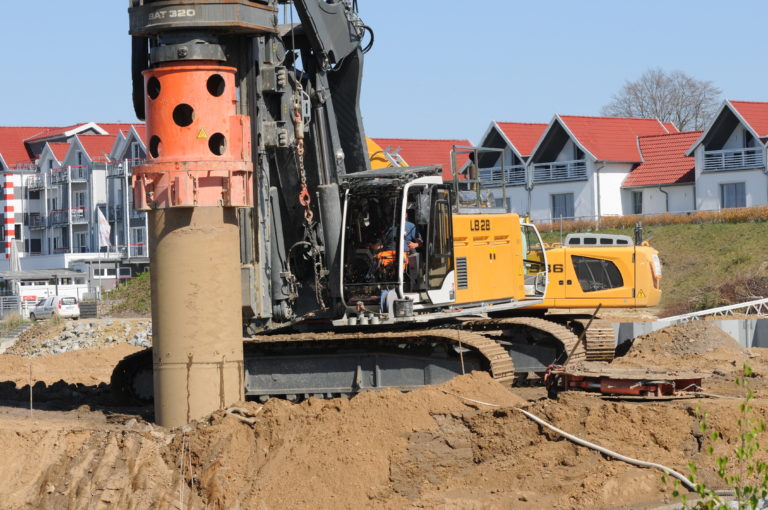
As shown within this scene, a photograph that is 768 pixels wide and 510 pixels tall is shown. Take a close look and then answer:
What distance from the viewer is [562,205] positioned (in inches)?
2329

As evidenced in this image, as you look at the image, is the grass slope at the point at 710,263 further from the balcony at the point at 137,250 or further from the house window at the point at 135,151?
the house window at the point at 135,151

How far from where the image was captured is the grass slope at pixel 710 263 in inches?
1437

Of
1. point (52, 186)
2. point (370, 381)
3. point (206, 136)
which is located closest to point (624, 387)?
point (370, 381)

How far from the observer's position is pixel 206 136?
13977mm

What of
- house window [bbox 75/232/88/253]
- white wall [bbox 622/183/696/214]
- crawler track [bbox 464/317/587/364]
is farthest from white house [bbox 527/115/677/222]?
crawler track [bbox 464/317/587/364]

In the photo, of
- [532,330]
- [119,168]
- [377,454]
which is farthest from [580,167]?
[377,454]

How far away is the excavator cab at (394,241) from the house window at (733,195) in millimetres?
39462

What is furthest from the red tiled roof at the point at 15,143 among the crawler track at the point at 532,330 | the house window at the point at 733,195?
the crawler track at the point at 532,330

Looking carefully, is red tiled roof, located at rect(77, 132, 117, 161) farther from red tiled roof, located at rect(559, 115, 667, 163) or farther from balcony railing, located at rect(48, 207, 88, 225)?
red tiled roof, located at rect(559, 115, 667, 163)

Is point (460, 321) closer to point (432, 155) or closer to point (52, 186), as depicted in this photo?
point (432, 155)

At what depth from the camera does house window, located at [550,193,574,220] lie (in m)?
58.7

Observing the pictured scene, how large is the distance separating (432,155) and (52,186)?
2626 centimetres

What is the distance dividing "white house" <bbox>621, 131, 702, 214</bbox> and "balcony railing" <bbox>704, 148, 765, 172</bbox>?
1.93 m

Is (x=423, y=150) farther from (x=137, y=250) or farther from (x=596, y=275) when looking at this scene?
(x=596, y=275)
